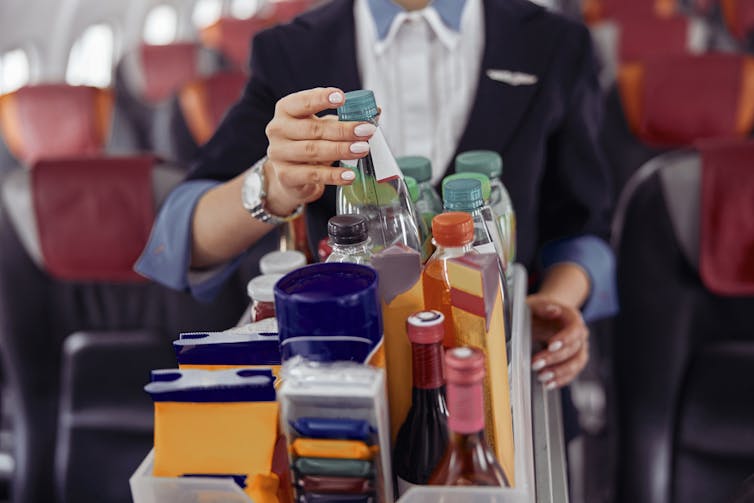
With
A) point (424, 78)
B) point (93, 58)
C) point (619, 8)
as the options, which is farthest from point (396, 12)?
point (93, 58)

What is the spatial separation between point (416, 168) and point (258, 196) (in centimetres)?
19

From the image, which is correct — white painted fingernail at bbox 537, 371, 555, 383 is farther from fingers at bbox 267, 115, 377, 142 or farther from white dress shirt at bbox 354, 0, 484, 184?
fingers at bbox 267, 115, 377, 142

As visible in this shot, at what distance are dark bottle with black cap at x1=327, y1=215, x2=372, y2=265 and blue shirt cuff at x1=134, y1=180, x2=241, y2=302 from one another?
417 millimetres

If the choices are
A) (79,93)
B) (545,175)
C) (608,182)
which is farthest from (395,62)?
(79,93)

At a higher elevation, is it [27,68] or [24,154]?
[27,68]

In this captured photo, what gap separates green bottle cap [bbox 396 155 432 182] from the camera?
101 cm

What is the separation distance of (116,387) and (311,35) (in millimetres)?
1135

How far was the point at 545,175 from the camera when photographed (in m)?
1.45

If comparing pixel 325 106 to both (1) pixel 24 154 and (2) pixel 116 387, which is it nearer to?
(2) pixel 116 387

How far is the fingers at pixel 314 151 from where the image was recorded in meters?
0.82

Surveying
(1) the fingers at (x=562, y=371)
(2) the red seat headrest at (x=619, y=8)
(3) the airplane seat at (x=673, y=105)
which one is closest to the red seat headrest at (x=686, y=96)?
(3) the airplane seat at (x=673, y=105)

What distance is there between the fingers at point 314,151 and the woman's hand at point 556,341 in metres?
0.44

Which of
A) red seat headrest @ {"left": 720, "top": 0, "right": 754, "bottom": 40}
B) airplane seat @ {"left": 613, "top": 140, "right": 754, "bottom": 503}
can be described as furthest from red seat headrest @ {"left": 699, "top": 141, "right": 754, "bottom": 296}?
red seat headrest @ {"left": 720, "top": 0, "right": 754, "bottom": 40}

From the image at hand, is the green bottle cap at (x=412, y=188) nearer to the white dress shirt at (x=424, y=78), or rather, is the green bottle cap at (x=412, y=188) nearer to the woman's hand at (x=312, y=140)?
the woman's hand at (x=312, y=140)
